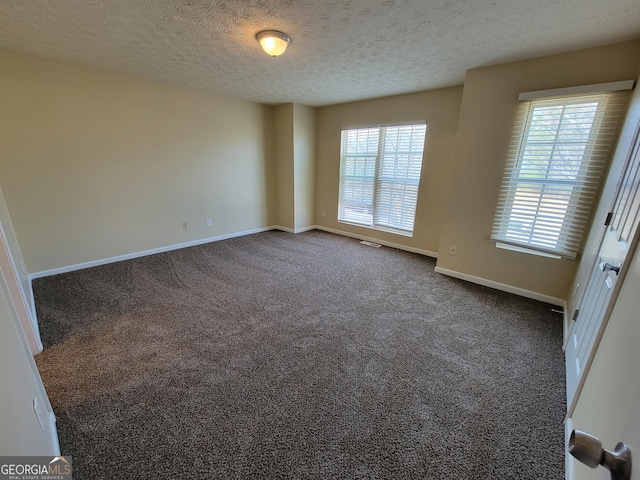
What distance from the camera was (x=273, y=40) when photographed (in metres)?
2.18

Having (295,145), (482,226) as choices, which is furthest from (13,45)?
(482,226)

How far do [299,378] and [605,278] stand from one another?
1967mm

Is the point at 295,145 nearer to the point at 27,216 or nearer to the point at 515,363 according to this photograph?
the point at 27,216

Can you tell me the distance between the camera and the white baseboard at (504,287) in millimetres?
2768

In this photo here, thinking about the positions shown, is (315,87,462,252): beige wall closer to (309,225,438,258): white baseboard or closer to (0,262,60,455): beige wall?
(309,225,438,258): white baseboard

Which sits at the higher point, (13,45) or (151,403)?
(13,45)

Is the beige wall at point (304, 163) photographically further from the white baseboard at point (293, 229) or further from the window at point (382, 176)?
the window at point (382, 176)

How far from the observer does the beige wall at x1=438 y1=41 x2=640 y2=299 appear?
2.33 metres

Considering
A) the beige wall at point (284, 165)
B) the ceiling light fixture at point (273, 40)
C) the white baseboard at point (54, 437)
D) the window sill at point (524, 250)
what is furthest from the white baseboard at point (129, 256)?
the window sill at point (524, 250)

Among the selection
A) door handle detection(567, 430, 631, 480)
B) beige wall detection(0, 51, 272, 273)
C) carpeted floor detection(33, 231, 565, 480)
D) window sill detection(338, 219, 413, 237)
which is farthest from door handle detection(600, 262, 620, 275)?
beige wall detection(0, 51, 272, 273)

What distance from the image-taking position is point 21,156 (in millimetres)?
2871

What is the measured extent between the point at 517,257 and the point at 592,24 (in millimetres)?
2027

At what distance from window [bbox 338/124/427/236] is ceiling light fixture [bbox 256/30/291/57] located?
2447mm

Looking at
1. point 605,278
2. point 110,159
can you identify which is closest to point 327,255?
point 605,278
